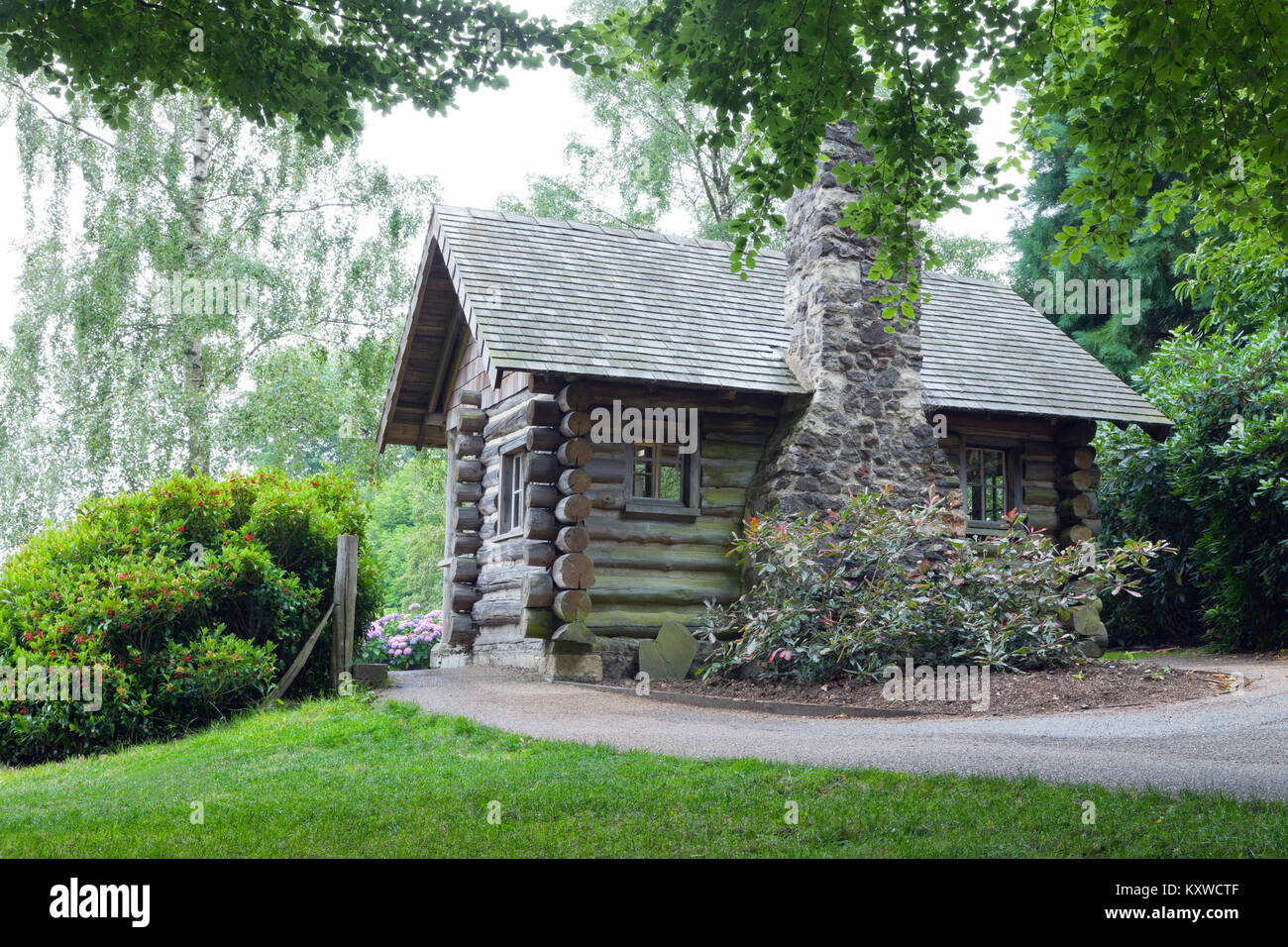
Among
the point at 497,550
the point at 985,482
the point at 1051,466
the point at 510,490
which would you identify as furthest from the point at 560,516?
the point at 1051,466

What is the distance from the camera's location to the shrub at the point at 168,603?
1030cm

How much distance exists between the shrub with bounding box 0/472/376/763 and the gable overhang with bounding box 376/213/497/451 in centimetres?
383

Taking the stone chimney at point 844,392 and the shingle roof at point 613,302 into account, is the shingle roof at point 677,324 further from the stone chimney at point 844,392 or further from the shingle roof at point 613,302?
the stone chimney at point 844,392

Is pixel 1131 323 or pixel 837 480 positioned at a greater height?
pixel 1131 323

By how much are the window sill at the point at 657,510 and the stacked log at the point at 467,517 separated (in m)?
3.22

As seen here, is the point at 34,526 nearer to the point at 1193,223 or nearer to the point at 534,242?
the point at 534,242

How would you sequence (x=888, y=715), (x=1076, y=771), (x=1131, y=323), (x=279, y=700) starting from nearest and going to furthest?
(x=1076, y=771) < (x=888, y=715) < (x=279, y=700) < (x=1131, y=323)

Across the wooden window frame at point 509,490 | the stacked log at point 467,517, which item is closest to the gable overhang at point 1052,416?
the wooden window frame at point 509,490

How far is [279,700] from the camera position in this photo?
11.0 meters

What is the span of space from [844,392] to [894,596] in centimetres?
313

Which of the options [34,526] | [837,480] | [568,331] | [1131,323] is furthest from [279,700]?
[1131,323]

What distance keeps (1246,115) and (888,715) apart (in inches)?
230

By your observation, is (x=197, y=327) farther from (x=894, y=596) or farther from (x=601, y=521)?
(x=894, y=596)

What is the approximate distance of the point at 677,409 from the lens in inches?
534
